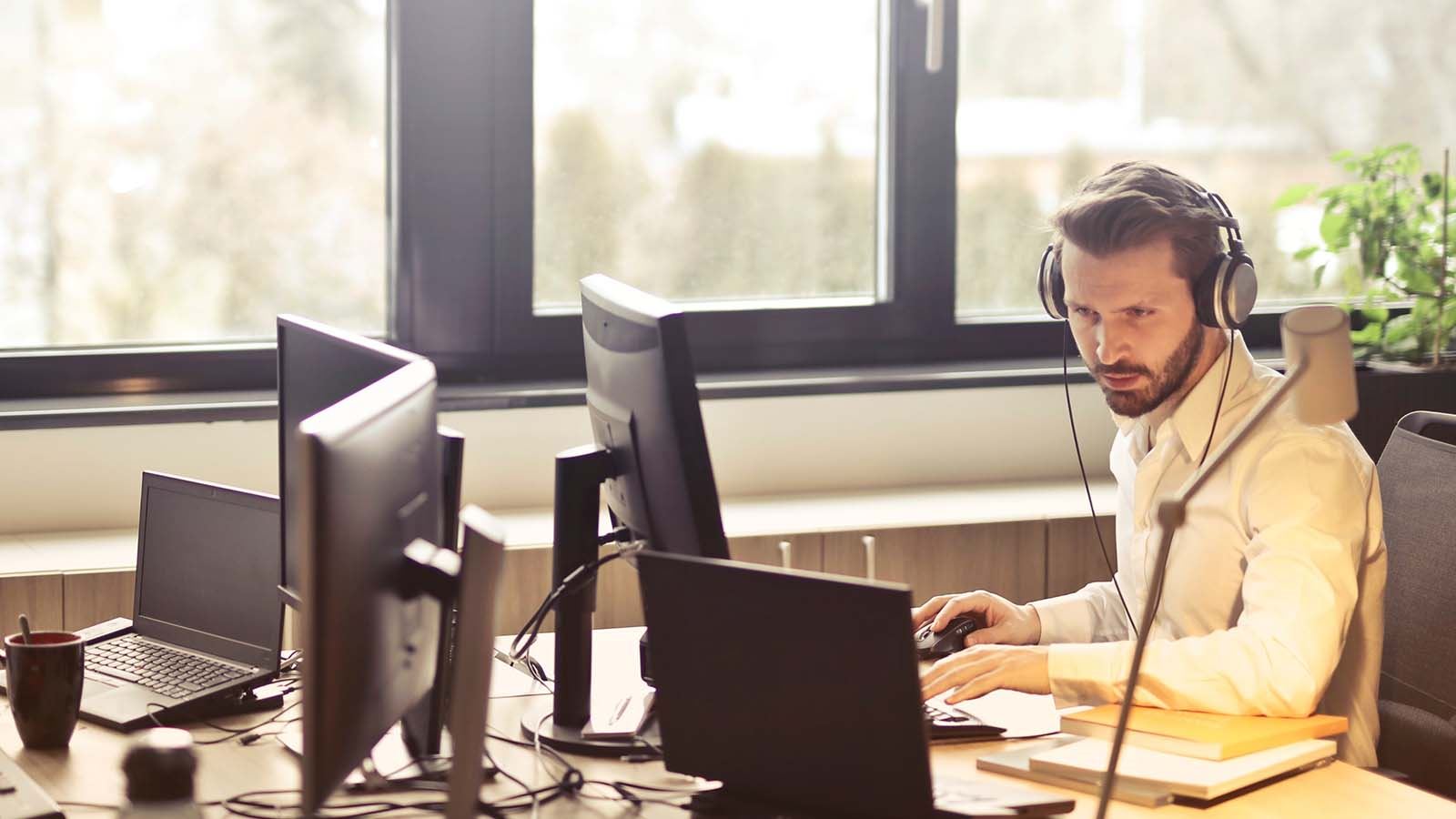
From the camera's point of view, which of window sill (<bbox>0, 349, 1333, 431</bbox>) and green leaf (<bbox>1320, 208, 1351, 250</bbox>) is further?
green leaf (<bbox>1320, 208, 1351, 250</bbox>)

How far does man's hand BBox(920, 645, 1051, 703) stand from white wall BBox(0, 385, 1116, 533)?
1361mm

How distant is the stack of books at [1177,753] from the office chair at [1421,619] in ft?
1.04

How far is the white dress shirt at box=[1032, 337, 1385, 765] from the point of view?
1601 millimetres

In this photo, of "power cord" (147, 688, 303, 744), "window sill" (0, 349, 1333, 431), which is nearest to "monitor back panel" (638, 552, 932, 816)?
"power cord" (147, 688, 303, 744)

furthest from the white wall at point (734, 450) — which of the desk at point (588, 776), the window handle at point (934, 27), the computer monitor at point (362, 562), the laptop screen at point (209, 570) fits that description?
the computer monitor at point (362, 562)

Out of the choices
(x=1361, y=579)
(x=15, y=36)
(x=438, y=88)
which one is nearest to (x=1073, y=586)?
(x=1361, y=579)

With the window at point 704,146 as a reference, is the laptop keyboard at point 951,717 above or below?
below

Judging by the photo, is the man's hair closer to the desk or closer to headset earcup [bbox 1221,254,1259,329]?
headset earcup [bbox 1221,254,1259,329]

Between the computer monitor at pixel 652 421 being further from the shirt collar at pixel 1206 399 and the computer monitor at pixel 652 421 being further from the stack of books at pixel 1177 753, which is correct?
the shirt collar at pixel 1206 399

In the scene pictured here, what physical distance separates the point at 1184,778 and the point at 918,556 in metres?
1.26

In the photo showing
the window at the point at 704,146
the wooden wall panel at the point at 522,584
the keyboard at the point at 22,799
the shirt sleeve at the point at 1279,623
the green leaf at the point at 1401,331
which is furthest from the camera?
the green leaf at the point at 1401,331

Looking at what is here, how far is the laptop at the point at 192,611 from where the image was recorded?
1.69m

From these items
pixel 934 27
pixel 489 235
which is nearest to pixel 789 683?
pixel 489 235

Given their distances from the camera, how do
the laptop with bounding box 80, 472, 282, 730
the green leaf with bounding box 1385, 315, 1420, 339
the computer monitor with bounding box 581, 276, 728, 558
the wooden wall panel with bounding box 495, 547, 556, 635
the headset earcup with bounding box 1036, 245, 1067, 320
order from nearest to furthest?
the computer monitor with bounding box 581, 276, 728, 558 → the laptop with bounding box 80, 472, 282, 730 → the headset earcup with bounding box 1036, 245, 1067, 320 → the wooden wall panel with bounding box 495, 547, 556, 635 → the green leaf with bounding box 1385, 315, 1420, 339
